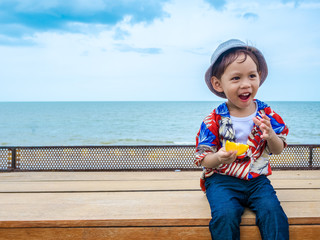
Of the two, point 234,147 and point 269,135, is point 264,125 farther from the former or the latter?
point 234,147

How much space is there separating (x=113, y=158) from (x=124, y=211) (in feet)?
4.70

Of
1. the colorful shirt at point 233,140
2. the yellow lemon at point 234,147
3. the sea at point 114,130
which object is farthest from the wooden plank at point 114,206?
the sea at point 114,130

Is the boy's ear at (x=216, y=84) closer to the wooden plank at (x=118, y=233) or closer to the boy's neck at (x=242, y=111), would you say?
the boy's neck at (x=242, y=111)

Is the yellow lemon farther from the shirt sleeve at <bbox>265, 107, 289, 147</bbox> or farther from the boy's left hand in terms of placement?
the shirt sleeve at <bbox>265, 107, 289, 147</bbox>

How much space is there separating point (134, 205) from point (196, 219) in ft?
1.25

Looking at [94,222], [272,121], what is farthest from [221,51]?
[94,222]

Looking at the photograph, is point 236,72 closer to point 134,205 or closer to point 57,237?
point 134,205

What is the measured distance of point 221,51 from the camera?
69.4 inches

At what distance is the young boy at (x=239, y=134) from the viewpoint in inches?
63.3

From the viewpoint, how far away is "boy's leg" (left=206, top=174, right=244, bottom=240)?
142 cm

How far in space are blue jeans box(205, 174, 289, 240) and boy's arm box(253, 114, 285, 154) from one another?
21 cm

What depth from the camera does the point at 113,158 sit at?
2.96m

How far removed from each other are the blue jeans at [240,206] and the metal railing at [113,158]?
120cm

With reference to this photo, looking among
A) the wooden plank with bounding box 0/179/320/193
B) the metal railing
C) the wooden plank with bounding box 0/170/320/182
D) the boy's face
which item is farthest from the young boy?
the metal railing
